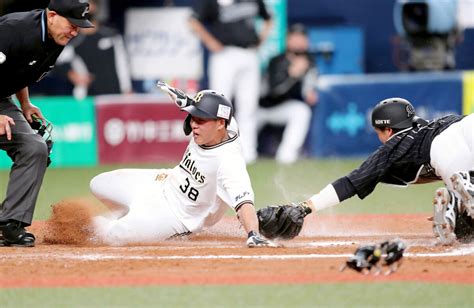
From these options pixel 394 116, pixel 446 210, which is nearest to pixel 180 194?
pixel 394 116

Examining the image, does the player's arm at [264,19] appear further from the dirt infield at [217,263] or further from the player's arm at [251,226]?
the player's arm at [251,226]

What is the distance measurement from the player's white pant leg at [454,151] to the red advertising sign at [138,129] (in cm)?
743

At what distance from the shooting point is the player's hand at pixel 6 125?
7.10m

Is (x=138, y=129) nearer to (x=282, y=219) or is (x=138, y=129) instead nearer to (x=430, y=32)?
(x=430, y=32)

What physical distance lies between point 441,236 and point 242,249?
1.32 metres

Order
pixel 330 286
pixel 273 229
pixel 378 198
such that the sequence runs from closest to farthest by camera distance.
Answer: pixel 330 286 → pixel 273 229 → pixel 378 198

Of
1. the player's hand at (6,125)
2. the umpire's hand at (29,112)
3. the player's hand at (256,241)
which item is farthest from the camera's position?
the umpire's hand at (29,112)

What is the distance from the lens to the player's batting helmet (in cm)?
698

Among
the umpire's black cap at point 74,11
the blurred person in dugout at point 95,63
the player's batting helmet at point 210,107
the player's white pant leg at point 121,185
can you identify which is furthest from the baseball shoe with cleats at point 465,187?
the blurred person in dugout at point 95,63

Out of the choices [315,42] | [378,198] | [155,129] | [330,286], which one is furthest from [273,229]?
[315,42]

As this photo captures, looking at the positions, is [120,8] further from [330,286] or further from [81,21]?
[330,286]

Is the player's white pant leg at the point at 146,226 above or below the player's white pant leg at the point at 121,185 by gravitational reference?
below

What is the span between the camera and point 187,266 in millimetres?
6258

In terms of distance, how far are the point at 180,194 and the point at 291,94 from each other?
7.65 metres
